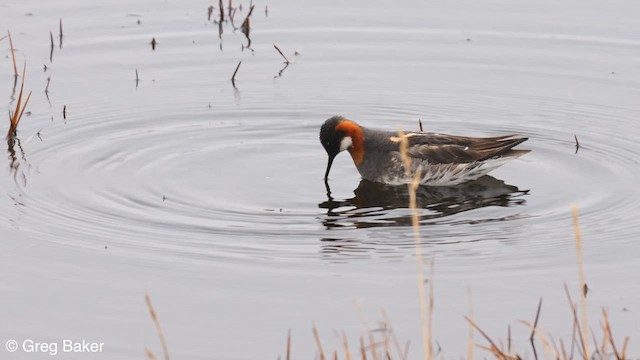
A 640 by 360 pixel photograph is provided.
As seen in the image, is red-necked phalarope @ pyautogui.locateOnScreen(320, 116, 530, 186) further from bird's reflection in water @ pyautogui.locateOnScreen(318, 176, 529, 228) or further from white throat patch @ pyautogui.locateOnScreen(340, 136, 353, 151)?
bird's reflection in water @ pyautogui.locateOnScreen(318, 176, 529, 228)

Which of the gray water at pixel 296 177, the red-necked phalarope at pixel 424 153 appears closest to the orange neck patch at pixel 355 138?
the red-necked phalarope at pixel 424 153

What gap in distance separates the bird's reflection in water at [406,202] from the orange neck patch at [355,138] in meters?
0.30

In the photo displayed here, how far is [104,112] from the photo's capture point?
1512cm

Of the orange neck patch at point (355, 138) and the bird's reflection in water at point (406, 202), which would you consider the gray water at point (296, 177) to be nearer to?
the bird's reflection in water at point (406, 202)

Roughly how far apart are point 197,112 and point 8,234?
14.7 feet

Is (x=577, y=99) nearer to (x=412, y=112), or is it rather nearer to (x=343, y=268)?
(x=412, y=112)

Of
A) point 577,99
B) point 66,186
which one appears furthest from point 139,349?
point 577,99

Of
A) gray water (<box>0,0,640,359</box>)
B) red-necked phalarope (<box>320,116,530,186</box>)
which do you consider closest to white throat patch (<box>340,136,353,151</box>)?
red-necked phalarope (<box>320,116,530,186</box>)

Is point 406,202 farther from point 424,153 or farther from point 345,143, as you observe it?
point 345,143

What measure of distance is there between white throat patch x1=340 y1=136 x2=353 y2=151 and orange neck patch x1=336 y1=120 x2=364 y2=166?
0.04 metres

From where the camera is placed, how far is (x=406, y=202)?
1301cm

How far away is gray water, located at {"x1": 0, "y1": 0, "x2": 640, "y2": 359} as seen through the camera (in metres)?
9.50

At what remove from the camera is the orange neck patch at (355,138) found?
13914 millimetres

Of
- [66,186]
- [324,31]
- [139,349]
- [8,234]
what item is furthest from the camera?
[324,31]
